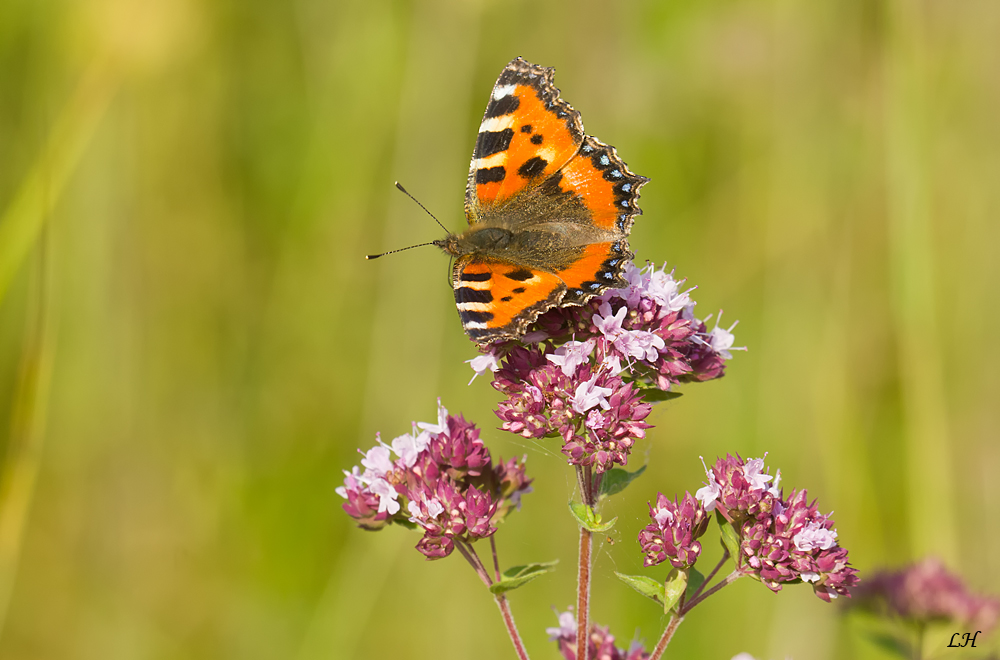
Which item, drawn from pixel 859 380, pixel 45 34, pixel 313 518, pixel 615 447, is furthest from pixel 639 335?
pixel 45 34

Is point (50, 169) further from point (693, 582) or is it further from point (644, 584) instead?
point (693, 582)

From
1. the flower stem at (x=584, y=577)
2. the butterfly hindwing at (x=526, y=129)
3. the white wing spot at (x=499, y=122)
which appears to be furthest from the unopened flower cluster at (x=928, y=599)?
the white wing spot at (x=499, y=122)

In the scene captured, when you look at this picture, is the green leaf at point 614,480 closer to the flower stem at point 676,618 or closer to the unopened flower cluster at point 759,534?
the unopened flower cluster at point 759,534

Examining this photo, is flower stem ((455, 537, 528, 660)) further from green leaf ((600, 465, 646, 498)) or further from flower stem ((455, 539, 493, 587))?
green leaf ((600, 465, 646, 498))

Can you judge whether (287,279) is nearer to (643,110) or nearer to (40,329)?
(40,329)

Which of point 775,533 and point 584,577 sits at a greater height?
point 775,533

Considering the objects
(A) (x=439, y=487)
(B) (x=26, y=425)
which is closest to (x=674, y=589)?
(A) (x=439, y=487)
